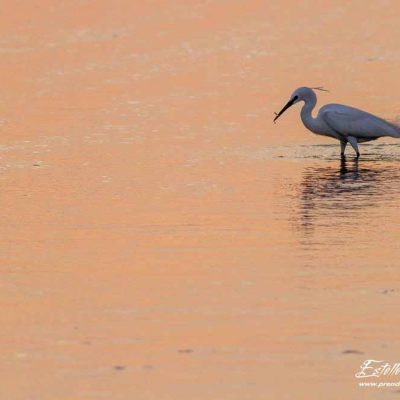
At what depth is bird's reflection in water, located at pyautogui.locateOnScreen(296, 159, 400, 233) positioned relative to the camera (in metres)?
14.5

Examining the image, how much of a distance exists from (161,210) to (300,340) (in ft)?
17.8

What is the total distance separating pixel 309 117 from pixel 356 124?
2.80 ft

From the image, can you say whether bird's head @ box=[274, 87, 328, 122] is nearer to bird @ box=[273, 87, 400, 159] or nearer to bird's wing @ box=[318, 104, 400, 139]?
bird @ box=[273, 87, 400, 159]

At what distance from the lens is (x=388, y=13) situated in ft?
118

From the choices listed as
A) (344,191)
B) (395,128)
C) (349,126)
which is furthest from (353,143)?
(344,191)

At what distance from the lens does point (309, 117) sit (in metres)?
20.8

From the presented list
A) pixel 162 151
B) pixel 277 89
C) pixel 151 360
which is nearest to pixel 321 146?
pixel 162 151

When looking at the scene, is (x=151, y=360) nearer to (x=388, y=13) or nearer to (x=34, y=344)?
(x=34, y=344)

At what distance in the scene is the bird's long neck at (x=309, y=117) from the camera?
67.8ft

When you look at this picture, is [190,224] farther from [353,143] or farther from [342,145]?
[342,145]

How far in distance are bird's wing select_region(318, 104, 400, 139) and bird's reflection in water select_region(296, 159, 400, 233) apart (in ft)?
1.93

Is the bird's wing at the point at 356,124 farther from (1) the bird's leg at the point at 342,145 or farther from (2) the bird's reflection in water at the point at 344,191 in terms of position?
(2) the bird's reflection in water at the point at 344,191

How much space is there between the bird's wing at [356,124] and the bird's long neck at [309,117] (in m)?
0.19

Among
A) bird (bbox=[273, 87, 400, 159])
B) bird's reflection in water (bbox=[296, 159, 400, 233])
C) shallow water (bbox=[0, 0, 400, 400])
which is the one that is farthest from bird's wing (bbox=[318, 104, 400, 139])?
bird's reflection in water (bbox=[296, 159, 400, 233])
